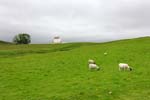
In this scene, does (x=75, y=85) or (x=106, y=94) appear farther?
(x=75, y=85)

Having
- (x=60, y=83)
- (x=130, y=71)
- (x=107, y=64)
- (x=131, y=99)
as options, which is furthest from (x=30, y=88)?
(x=107, y=64)

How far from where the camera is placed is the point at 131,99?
18.8 metres

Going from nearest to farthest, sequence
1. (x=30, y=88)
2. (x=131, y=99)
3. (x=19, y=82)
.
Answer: (x=131, y=99)
(x=30, y=88)
(x=19, y=82)

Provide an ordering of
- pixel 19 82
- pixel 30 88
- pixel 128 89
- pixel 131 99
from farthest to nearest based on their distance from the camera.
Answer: pixel 19 82, pixel 30 88, pixel 128 89, pixel 131 99

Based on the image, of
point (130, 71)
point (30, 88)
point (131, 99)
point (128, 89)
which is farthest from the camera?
point (130, 71)

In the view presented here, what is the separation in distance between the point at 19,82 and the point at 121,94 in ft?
33.1

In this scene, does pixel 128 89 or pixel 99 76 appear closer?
pixel 128 89

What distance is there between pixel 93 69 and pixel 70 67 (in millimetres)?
4001

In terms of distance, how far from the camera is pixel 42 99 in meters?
19.4

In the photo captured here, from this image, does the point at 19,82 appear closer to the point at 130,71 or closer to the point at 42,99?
the point at 42,99

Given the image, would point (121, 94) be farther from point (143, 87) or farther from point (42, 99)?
point (42, 99)

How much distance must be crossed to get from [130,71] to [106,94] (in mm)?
10646

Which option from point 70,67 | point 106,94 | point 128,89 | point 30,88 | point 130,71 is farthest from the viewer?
point 70,67

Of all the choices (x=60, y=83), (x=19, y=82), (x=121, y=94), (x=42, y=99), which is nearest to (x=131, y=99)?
(x=121, y=94)
